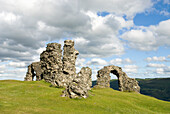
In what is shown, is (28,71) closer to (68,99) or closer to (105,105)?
(68,99)

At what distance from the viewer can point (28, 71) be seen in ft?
293

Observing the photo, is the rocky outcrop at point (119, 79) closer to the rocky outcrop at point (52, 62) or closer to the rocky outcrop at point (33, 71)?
the rocky outcrop at point (52, 62)

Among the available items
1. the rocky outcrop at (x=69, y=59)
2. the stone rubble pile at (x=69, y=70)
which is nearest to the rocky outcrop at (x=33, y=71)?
the stone rubble pile at (x=69, y=70)

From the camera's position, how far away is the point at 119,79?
232 feet

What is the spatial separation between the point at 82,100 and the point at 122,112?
9797 mm

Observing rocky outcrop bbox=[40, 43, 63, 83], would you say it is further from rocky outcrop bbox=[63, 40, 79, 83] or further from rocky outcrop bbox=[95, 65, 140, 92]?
rocky outcrop bbox=[95, 65, 140, 92]

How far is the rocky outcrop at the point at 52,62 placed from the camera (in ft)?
223

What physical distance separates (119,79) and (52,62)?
37.3 meters

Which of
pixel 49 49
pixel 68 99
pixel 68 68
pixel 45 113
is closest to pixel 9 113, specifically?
pixel 45 113

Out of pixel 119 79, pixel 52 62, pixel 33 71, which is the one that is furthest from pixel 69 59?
pixel 33 71

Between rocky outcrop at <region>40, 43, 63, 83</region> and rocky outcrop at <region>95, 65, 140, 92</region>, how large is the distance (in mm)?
22359

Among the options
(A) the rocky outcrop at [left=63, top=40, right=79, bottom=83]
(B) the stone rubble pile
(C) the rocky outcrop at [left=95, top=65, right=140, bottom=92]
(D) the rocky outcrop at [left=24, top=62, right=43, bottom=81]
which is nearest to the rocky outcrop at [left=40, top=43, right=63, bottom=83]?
(B) the stone rubble pile

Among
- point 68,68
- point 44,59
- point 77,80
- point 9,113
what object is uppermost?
point 44,59

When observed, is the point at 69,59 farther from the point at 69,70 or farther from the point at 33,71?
the point at 33,71
